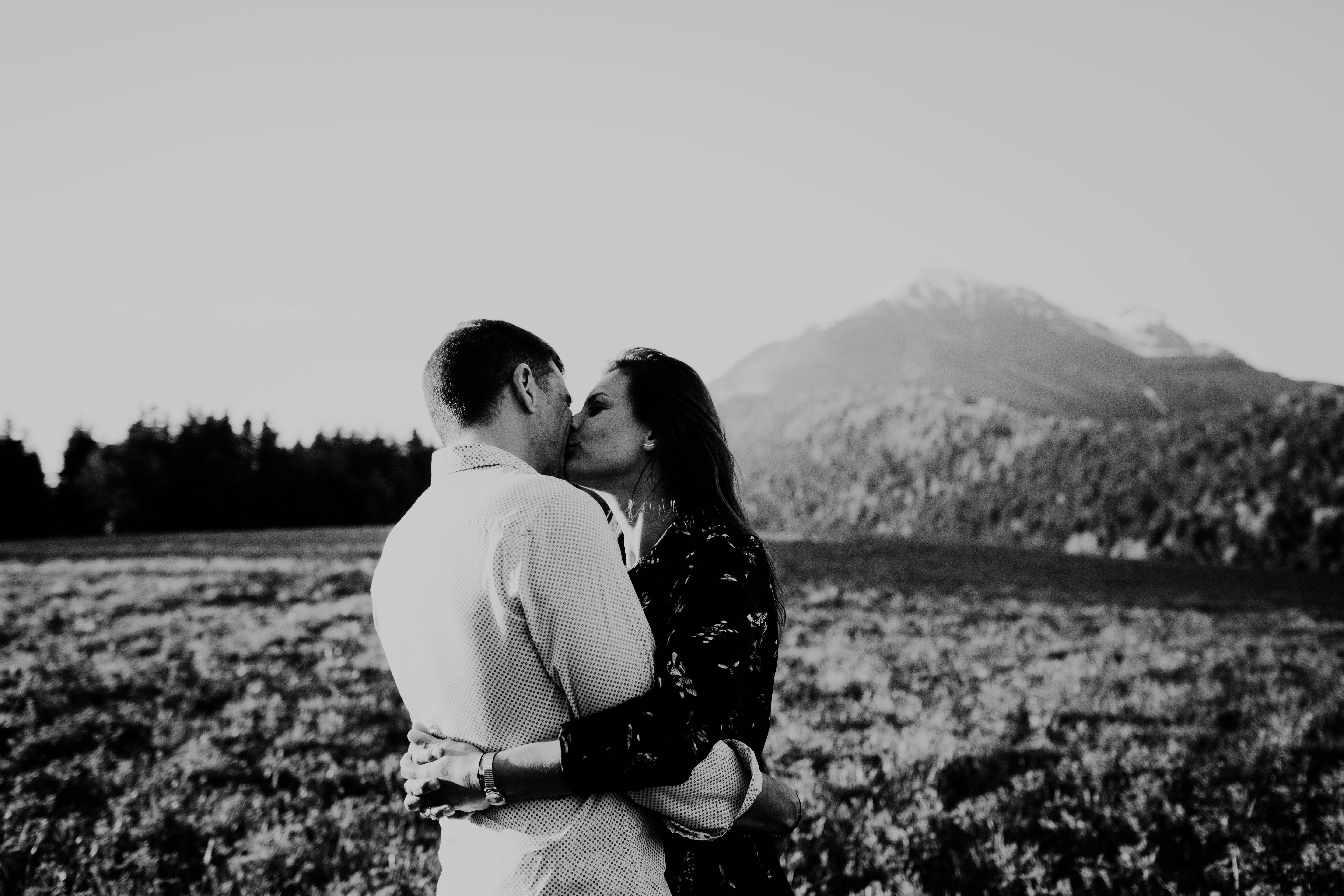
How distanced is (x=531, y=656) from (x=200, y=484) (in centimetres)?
6967

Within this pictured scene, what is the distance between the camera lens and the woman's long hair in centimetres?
257

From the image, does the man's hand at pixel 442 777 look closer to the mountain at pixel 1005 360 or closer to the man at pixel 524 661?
the man at pixel 524 661

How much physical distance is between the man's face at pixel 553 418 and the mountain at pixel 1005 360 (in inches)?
1059

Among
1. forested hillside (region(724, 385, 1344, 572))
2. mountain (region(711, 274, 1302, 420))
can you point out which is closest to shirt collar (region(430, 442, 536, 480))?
forested hillside (region(724, 385, 1344, 572))

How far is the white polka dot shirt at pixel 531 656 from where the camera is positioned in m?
1.79

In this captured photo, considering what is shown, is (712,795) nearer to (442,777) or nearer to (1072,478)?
(442,777)

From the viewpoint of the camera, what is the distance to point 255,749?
6.32 meters

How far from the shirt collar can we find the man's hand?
2.17 feet

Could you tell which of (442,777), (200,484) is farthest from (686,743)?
(200,484)

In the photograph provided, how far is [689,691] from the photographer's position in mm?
1965

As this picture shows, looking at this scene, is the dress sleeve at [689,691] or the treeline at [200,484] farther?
the treeline at [200,484]

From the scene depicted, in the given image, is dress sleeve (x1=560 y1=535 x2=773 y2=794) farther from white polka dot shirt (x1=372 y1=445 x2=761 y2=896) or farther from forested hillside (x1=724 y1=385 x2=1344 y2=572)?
forested hillside (x1=724 y1=385 x2=1344 y2=572)

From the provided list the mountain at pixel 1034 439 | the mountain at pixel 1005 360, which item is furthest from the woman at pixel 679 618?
the mountain at pixel 1005 360

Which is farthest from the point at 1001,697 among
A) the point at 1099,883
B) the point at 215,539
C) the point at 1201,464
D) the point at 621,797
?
the point at 215,539
